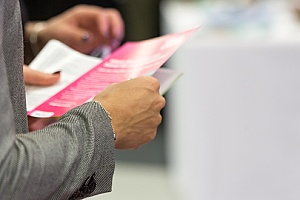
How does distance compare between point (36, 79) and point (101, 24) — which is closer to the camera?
point (36, 79)

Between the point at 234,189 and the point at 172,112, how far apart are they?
1.79ft

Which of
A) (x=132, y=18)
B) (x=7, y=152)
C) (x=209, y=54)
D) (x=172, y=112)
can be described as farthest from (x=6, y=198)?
(x=132, y=18)

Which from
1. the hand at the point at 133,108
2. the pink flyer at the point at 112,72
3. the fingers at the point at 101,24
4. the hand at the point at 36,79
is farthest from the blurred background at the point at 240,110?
the hand at the point at 133,108

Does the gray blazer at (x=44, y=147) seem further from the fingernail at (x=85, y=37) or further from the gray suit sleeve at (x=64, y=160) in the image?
the fingernail at (x=85, y=37)

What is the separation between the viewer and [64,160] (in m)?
0.89

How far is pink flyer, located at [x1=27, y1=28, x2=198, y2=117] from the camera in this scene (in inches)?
43.9

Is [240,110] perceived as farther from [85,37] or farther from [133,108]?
[133,108]

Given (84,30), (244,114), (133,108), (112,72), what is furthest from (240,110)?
(133,108)

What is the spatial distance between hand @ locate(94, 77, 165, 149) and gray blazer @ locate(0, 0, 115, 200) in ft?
0.15

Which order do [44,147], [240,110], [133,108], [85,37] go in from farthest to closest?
[240,110]
[85,37]
[133,108]
[44,147]

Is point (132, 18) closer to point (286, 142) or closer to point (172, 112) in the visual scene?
point (172, 112)

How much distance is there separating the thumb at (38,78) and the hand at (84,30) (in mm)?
433

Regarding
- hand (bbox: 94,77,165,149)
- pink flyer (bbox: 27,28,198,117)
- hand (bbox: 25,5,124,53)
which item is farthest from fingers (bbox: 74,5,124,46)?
hand (bbox: 94,77,165,149)

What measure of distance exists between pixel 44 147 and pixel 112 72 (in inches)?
14.0
